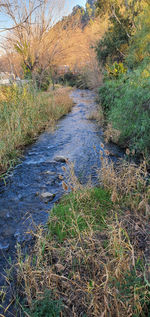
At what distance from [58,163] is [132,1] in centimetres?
1158

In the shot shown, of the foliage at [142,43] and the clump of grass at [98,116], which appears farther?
the foliage at [142,43]

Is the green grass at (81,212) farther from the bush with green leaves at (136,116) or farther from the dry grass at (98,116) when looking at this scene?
the dry grass at (98,116)

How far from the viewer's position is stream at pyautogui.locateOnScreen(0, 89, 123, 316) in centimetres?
252

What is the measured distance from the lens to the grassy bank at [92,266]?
53.5 inches

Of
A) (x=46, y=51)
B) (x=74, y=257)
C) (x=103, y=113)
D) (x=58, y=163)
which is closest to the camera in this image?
(x=74, y=257)

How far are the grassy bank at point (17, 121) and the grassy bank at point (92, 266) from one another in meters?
2.23

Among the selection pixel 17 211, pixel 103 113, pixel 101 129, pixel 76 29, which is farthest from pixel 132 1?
pixel 17 211

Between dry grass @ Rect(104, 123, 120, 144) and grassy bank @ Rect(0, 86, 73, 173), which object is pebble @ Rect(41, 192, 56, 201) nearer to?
grassy bank @ Rect(0, 86, 73, 173)

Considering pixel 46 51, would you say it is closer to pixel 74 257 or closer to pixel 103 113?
pixel 103 113

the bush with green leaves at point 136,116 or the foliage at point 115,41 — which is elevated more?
the foliage at point 115,41

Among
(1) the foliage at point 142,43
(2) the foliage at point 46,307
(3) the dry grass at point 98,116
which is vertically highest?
(1) the foliage at point 142,43

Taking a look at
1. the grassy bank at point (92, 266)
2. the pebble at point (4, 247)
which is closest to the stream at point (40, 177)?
the pebble at point (4, 247)

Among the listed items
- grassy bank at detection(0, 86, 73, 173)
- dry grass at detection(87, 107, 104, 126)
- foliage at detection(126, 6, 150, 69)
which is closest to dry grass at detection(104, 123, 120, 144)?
dry grass at detection(87, 107, 104, 126)

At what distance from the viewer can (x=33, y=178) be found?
150 inches
